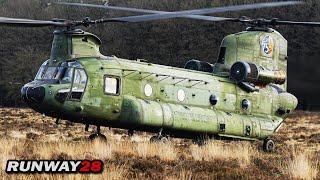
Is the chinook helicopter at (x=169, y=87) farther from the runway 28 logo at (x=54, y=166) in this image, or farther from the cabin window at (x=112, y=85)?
the runway 28 logo at (x=54, y=166)

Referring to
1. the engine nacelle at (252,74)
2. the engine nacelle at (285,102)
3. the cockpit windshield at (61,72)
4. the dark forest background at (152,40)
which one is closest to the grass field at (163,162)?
the cockpit windshield at (61,72)

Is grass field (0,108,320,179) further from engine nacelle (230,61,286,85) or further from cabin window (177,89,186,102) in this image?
engine nacelle (230,61,286,85)

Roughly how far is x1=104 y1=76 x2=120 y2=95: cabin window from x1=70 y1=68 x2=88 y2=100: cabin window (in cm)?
71

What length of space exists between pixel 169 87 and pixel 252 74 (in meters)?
3.64

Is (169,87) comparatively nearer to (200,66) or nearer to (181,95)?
(181,95)

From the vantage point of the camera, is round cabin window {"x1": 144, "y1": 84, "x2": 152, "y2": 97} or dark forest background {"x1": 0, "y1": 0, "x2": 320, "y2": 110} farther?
dark forest background {"x1": 0, "y1": 0, "x2": 320, "y2": 110}

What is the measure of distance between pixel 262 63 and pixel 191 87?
4.09 metres

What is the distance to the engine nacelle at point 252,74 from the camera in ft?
66.8

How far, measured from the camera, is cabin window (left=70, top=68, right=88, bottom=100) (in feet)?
54.5

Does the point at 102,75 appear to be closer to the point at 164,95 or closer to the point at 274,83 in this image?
the point at 164,95

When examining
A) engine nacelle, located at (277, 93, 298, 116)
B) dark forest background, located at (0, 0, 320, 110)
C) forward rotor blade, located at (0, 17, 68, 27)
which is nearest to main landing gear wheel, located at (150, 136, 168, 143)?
forward rotor blade, located at (0, 17, 68, 27)

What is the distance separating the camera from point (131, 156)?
13656 millimetres

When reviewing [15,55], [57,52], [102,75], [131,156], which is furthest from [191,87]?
[15,55]

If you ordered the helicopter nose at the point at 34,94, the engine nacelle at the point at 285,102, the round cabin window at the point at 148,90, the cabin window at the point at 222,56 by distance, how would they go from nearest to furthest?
the helicopter nose at the point at 34,94 < the round cabin window at the point at 148,90 < the cabin window at the point at 222,56 < the engine nacelle at the point at 285,102
